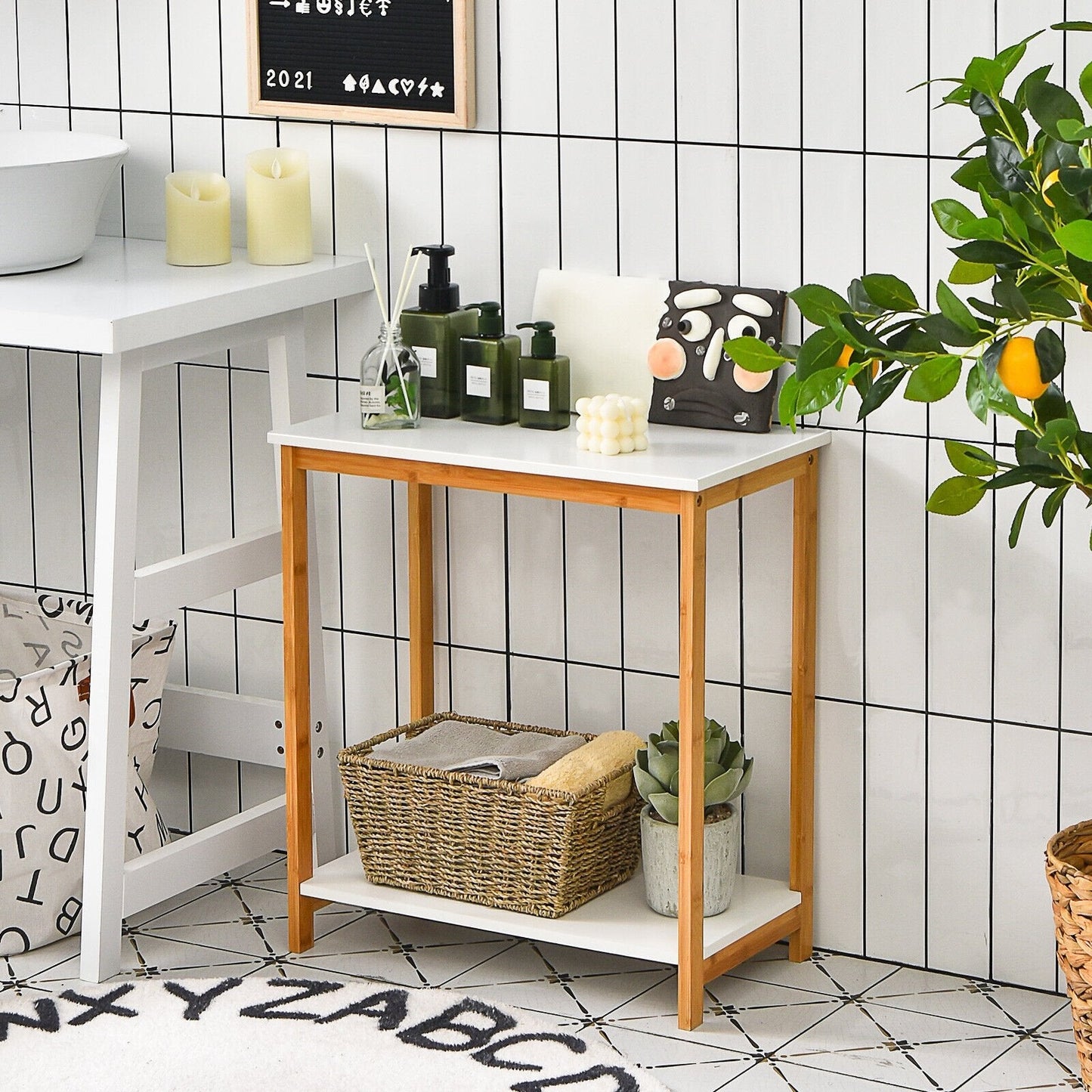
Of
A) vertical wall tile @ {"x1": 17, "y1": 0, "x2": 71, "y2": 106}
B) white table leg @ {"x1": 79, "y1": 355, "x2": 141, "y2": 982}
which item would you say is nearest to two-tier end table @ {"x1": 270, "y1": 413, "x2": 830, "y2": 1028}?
white table leg @ {"x1": 79, "y1": 355, "x2": 141, "y2": 982}

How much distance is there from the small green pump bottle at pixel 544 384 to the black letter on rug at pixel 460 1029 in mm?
760

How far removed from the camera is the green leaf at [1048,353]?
5.41ft

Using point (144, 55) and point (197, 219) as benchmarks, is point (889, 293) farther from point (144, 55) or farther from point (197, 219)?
point (144, 55)

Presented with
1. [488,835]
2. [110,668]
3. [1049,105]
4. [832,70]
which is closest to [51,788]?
[110,668]

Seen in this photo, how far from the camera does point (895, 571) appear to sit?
94.5 inches

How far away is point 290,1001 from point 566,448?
2.61 feet

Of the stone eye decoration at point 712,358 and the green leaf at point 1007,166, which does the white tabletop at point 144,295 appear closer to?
the stone eye decoration at point 712,358

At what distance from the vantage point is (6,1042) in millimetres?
2258

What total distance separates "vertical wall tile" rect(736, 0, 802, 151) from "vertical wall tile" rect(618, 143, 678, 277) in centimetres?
12

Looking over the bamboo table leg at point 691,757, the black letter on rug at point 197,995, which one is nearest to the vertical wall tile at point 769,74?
the bamboo table leg at point 691,757

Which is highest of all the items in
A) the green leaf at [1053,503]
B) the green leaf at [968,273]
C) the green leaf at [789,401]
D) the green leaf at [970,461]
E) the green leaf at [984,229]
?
the green leaf at [984,229]

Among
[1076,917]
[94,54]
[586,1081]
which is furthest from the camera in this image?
[94,54]

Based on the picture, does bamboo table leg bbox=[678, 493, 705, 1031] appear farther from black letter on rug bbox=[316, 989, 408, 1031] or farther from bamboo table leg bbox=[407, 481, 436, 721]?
bamboo table leg bbox=[407, 481, 436, 721]

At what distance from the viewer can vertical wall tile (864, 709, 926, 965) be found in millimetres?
2438
